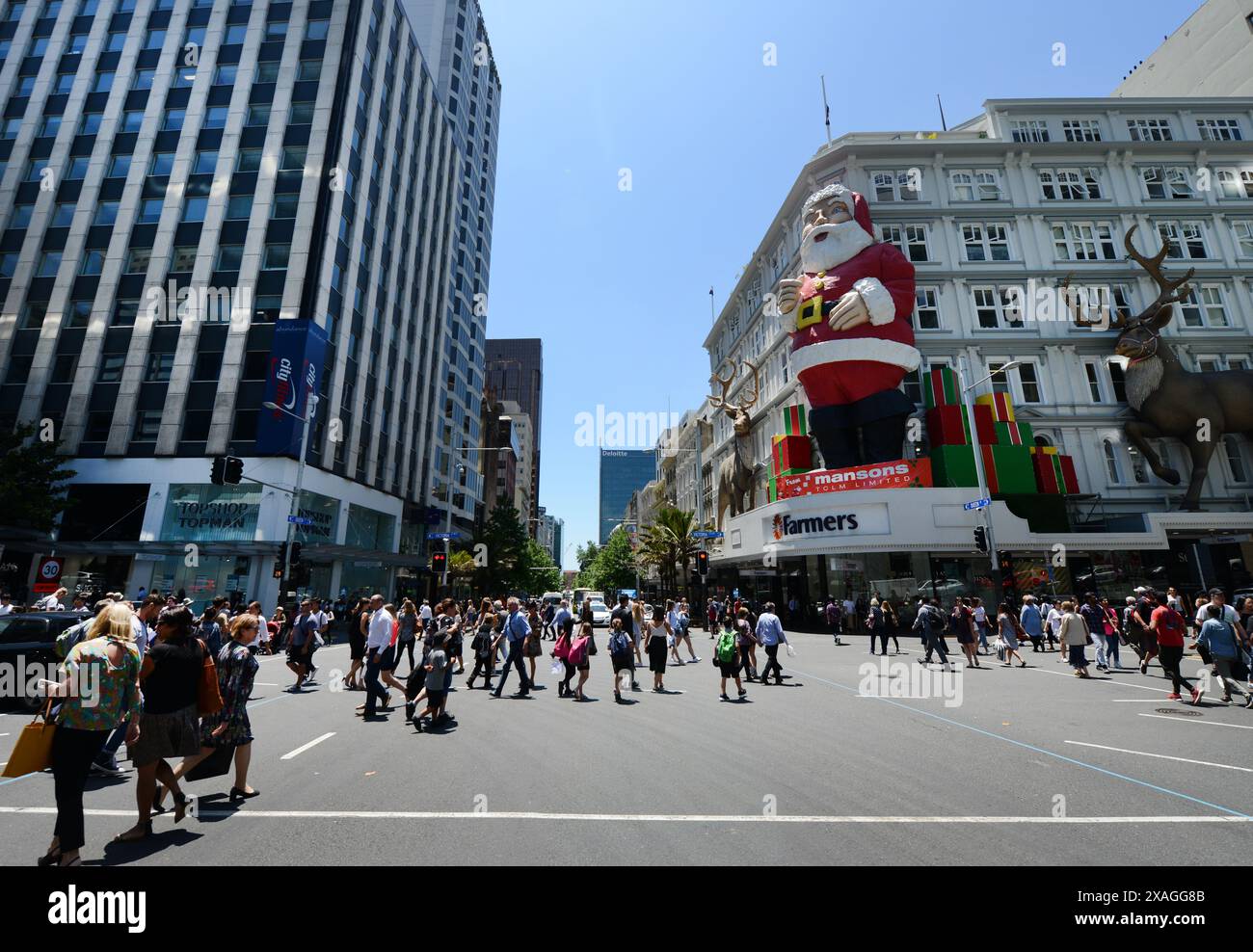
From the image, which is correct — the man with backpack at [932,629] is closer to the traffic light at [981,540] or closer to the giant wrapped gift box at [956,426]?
the traffic light at [981,540]

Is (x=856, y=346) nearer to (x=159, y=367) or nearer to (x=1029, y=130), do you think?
(x=1029, y=130)

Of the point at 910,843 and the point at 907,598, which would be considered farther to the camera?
the point at 907,598

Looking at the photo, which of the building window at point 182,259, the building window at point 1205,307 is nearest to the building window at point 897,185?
the building window at point 1205,307

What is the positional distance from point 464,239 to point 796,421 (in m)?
45.2

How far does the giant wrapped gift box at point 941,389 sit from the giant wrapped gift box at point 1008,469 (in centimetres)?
353

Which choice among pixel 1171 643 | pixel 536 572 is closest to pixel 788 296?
→ pixel 1171 643

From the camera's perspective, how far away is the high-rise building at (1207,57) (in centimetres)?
3703

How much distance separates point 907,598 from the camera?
86.1 feet

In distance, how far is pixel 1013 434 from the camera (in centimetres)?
2905

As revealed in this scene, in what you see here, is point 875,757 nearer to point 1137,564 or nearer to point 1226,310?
point 1137,564

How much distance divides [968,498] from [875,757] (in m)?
23.6

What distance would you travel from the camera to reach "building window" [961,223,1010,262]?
34000mm
